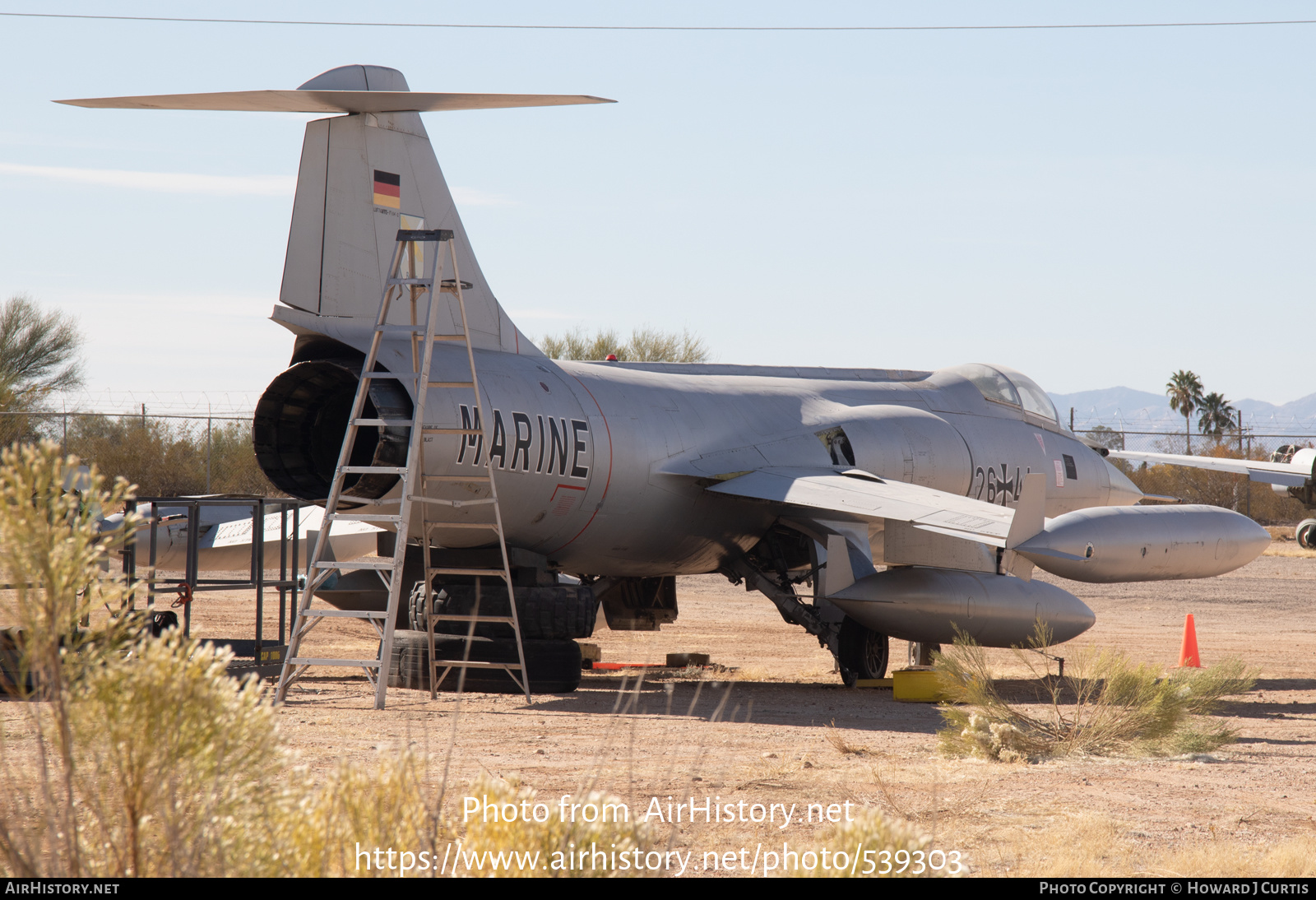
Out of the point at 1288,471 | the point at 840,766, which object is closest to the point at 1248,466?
the point at 1288,471

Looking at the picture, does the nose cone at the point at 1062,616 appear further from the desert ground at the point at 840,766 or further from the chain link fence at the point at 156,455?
the chain link fence at the point at 156,455

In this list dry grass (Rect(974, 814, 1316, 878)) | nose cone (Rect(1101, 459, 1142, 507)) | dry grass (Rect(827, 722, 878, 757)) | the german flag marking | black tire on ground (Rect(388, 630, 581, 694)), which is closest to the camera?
dry grass (Rect(974, 814, 1316, 878))

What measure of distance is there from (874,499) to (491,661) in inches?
169

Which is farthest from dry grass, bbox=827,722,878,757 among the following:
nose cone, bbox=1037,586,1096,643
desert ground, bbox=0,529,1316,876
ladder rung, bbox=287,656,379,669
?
nose cone, bbox=1037,586,1096,643

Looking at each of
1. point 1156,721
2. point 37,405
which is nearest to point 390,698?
point 1156,721

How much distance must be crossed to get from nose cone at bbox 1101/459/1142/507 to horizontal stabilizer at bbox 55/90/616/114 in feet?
38.7

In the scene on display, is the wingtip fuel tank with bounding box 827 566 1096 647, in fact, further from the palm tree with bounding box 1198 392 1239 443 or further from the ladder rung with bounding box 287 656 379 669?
the palm tree with bounding box 1198 392 1239 443

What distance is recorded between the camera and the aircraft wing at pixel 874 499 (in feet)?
41.0

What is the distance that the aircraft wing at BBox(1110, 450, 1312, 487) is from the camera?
811 inches

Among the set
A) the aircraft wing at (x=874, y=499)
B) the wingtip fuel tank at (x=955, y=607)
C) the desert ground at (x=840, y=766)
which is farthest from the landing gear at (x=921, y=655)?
the aircraft wing at (x=874, y=499)

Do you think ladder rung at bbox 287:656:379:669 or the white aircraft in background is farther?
the white aircraft in background

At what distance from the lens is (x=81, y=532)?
3805mm

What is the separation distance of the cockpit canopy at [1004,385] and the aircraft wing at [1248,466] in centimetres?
195

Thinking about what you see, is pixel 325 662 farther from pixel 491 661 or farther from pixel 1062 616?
pixel 1062 616
